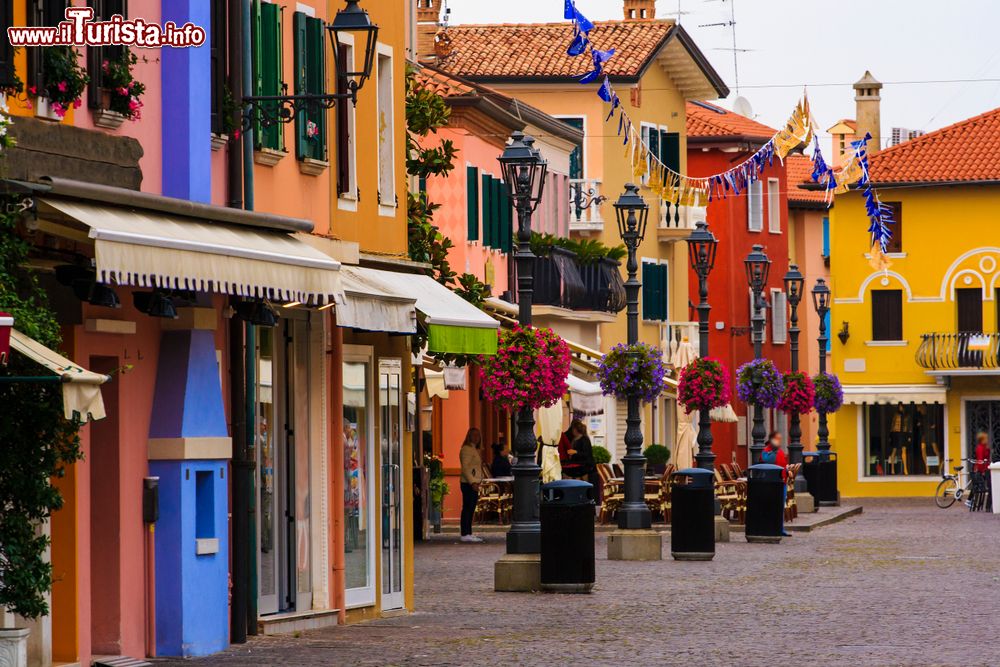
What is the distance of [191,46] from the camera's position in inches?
595

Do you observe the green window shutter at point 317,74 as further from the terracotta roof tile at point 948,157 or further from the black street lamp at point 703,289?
the terracotta roof tile at point 948,157

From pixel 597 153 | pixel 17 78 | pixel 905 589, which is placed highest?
pixel 597 153

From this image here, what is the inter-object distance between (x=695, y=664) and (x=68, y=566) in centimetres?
425

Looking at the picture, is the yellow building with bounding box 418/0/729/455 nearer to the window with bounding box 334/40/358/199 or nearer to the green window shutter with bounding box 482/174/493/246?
the green window shutter with bounding box 482/174/493/246

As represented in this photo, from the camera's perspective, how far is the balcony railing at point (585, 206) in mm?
53625

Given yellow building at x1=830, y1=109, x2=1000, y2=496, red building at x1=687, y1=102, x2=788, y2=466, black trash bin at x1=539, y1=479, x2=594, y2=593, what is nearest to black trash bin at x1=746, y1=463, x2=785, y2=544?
black trash bin at x1=539, y1=479, x2=594, y2=593

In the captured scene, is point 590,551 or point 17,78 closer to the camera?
point 17,78

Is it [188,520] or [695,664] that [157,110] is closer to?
[188,520]

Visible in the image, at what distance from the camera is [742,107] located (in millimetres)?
78250

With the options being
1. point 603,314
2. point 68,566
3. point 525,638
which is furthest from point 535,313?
point 68,566

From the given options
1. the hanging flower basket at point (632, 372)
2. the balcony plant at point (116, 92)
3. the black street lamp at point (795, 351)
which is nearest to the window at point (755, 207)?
the black street lamp at point (795, 351)

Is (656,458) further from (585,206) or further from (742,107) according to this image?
(742,107)

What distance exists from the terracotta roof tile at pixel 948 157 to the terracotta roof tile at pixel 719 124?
3951mm

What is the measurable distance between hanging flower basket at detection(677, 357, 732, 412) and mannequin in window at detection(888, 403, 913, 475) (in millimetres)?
30596
